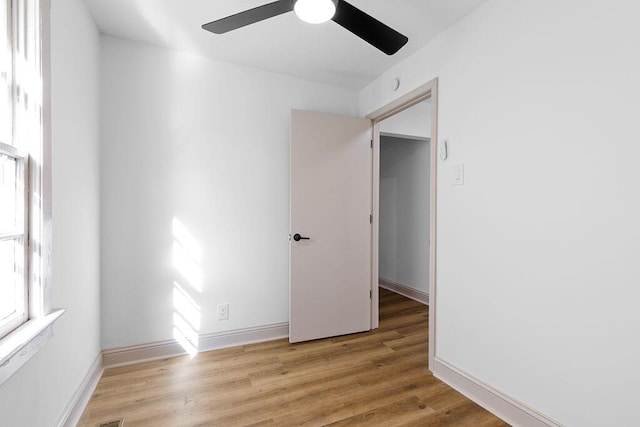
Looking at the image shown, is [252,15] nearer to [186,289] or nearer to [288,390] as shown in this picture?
[186,289]

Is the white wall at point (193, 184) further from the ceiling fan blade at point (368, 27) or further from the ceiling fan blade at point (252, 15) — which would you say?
the ceiling fan blade at point (368, 27)

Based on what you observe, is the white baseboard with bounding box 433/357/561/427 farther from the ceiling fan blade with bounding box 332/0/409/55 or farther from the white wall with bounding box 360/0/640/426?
the ceiling fan blade with bounding box 332/0/409/55

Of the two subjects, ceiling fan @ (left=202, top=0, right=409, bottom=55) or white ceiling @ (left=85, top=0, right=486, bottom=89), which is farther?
white ceiling @ (left=85, top=0, right=486, bottom=89)

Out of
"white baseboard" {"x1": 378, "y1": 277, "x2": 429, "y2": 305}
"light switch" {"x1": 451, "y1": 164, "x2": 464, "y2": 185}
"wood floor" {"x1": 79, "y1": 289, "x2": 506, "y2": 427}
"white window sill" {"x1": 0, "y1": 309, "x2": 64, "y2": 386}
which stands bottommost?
"wood floor" {"x1": 79, "y1": 289, "x2": 506, "y2": 427}

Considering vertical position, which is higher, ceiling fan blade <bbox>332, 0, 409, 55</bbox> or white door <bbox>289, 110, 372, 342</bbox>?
ceiling fan blade <bbox>332, 0, 409, 55</bbox>

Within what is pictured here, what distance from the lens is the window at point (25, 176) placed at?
109 cm

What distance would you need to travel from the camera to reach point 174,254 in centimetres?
235

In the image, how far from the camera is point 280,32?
2.09m

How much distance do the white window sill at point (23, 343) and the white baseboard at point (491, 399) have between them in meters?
2.23

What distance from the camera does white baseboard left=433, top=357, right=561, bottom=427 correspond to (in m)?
1.52

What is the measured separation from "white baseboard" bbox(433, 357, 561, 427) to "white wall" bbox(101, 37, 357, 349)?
1.42 m

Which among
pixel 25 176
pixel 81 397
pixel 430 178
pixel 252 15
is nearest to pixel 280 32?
pixel 252 15

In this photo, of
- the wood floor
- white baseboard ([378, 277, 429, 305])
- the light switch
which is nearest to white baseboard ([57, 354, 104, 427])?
the wood floor

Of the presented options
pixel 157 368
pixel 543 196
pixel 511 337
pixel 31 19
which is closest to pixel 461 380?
pixel 511 337
